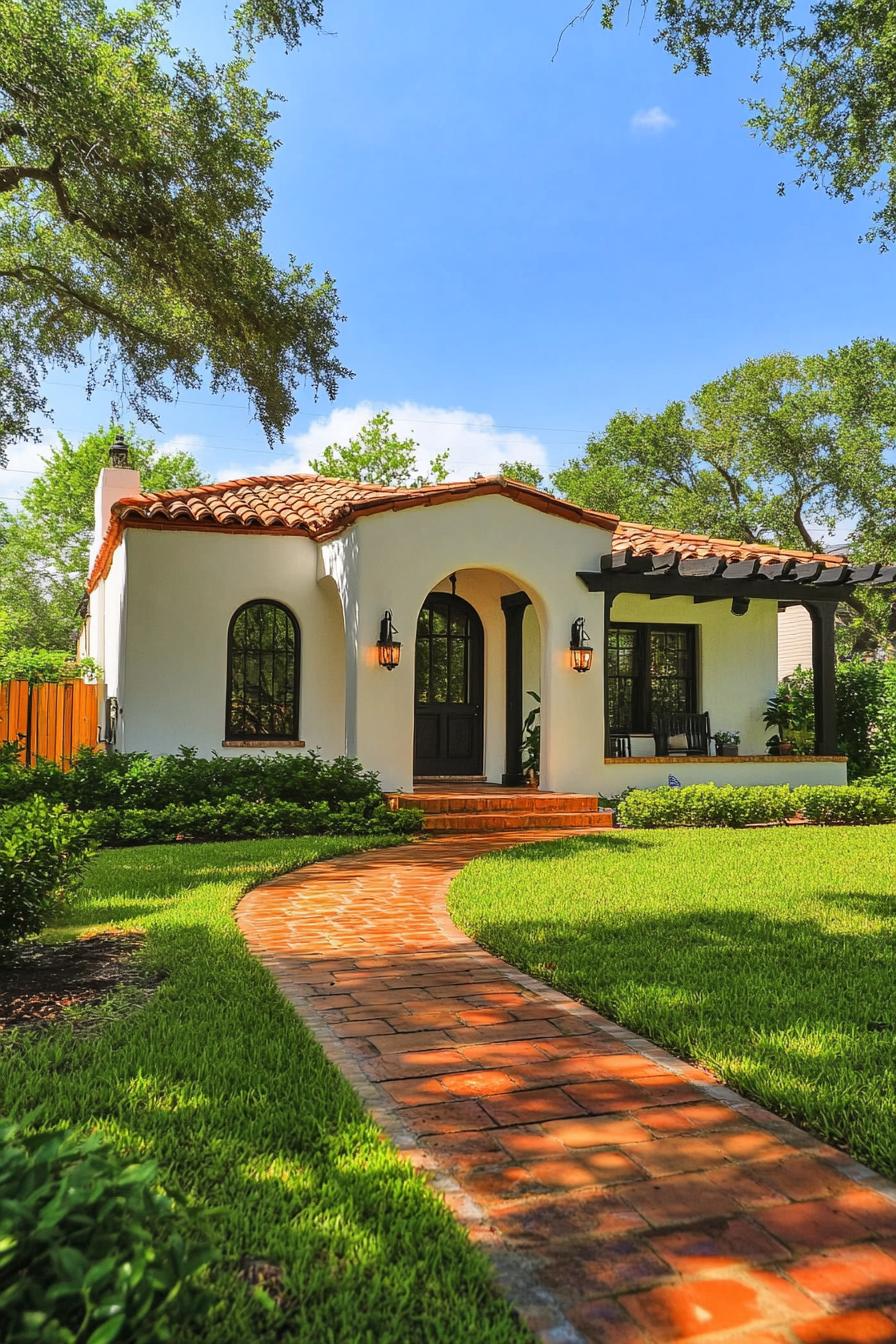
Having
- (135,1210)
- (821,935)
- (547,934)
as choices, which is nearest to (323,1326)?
(135,1210)

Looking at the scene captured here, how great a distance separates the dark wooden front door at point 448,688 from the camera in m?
15.0

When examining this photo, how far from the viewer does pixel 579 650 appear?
12.9m

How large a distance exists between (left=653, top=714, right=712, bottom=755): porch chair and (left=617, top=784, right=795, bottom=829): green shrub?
2628mm

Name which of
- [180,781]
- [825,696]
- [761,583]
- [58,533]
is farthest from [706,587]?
[58,533]

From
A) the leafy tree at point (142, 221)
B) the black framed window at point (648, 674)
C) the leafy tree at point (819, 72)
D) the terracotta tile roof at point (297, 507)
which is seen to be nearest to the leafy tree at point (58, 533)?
the leafy tree at point (142, 221)

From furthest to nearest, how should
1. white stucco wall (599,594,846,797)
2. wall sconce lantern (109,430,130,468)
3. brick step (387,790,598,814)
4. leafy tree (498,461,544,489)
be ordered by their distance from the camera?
leafy tree (498,461,544,489) → wall sconce lantern (109,430,130,468) → white stucco wall (599,594,846,797) → brick step (387,790,598,814)

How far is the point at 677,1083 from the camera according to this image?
349cm

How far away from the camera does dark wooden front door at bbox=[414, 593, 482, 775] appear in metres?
15.0

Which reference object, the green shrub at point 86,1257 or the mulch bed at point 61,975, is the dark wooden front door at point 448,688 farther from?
the green shrub at point 86,1257

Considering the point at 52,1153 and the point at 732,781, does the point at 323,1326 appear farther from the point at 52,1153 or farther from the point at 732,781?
the point at 732,781

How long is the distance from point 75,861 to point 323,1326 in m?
3.89

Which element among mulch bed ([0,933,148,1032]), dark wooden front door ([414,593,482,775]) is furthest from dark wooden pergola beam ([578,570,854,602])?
mulch bed ([0,933,148,1032])

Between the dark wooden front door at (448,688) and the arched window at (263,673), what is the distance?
7.25 ft

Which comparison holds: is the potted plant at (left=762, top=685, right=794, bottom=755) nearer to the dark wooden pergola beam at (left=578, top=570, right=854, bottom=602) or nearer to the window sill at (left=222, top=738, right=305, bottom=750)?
the dark wooden pergola beam at (left=578, top=570, right=854, bottom=602)
